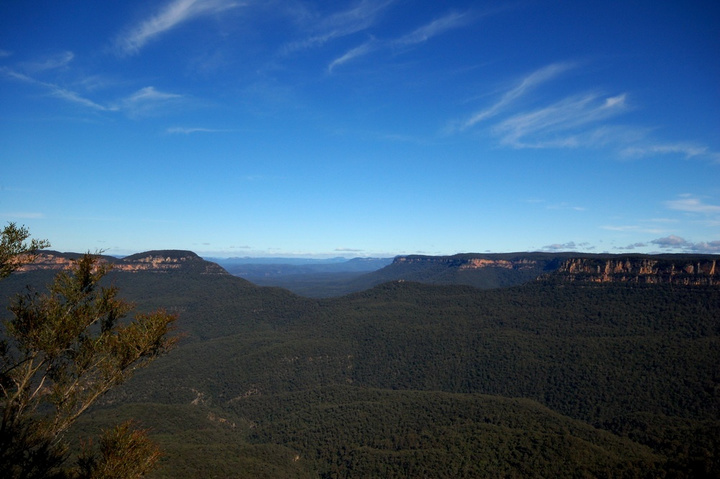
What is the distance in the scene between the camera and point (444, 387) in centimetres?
10981

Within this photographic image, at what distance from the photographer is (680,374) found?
8419 centimetres

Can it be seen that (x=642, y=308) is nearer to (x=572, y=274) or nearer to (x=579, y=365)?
(x=572, y=274)

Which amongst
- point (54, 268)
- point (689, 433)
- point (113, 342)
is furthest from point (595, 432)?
point (54, 268)

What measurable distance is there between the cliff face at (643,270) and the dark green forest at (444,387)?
3555 mm

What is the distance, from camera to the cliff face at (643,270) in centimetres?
12162

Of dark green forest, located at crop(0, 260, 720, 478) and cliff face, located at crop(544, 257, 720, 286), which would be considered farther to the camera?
cliff face, located at crop(544, 257, 720, 286)

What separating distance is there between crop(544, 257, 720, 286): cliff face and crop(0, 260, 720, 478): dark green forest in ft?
11.7

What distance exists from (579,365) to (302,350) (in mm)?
74763

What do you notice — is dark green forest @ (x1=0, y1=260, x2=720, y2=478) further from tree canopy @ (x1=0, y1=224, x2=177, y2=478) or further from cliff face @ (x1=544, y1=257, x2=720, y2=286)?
tree canopy @ (x1=0, y1=224, x2=177, y2=478)

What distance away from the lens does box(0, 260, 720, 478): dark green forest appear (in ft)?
188

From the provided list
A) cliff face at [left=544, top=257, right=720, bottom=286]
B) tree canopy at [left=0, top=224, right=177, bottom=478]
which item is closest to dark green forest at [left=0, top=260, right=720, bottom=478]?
cliff face at [left=544, top=257, right=720, bottom=286]

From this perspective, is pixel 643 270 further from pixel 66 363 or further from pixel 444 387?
pixel 66 363

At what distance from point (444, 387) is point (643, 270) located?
81.3 m

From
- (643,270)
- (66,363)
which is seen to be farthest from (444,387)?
(66,363)
